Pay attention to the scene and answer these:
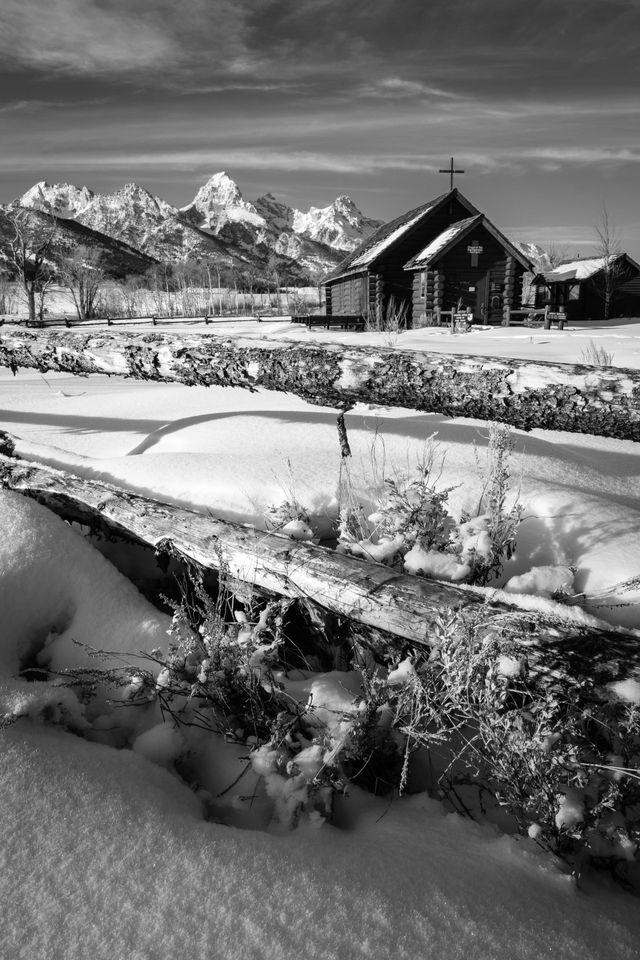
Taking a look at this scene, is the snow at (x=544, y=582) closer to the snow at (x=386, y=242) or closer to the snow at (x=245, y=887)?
the snow at (x=245, y=887)

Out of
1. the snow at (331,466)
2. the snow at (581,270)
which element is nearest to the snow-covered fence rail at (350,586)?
the snow at (331,466)

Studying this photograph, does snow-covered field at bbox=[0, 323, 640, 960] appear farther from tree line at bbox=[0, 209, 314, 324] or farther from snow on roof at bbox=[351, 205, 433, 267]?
tree line at bbox=[0, 209, 314, 324]

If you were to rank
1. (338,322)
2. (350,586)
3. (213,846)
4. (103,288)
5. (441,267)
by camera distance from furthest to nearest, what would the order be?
(103,288) < (338,322) < (441,267) < (350,586) < (213,846)

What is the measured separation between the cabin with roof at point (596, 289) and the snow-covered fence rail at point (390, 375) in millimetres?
37764

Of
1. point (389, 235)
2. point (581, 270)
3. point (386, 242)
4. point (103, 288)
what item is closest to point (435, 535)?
point (386, 242)

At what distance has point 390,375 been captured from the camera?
2.79 metres

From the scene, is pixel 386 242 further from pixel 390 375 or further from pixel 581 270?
pixel 390 375

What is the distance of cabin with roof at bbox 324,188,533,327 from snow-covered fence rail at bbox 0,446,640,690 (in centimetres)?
2442

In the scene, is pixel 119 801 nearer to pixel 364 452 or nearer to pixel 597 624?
pixel 597 624

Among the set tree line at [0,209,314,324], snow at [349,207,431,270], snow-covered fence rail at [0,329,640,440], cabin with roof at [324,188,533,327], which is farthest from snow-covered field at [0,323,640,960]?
tree line at [0,209,314,324]

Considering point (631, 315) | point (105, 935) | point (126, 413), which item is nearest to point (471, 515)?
point (105, 935)

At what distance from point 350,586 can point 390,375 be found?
46.4 inches

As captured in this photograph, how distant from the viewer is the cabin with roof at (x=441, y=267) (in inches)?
1041

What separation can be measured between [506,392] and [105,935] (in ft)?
7.68
